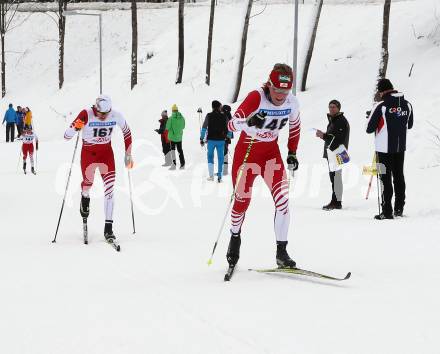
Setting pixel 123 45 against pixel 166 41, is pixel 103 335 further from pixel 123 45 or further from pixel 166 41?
pixel 123 45

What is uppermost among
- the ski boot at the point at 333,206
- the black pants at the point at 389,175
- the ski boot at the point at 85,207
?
the black pants at the point at 389,175

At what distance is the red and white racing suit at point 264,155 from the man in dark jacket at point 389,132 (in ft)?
11.3

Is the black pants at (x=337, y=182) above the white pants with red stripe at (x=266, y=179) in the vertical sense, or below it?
below

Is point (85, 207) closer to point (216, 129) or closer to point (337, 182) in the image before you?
point (337, 182)

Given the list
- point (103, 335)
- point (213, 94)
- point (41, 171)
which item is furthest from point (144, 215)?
point (213, 94)

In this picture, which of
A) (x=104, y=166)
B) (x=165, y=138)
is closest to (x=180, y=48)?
(x=165, y=138)

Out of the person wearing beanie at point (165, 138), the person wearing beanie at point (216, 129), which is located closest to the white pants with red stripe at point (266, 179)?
the person wearing beanie at point (216, 129)

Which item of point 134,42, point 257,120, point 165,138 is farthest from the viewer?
point 134,42

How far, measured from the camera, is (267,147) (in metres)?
6.49

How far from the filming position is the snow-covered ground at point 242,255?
4453 millimetres

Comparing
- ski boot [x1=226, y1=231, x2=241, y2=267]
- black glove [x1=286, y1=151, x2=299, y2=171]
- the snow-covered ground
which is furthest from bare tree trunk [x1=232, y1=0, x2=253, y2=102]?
ski boot [x1=226, y1=231, x2=241, y2=267]

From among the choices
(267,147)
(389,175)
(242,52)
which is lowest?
(389,175)

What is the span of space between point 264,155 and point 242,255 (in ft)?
5.50

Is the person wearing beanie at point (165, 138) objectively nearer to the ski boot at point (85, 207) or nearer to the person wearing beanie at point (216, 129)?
the person wearing beanie at point (216, 129)
